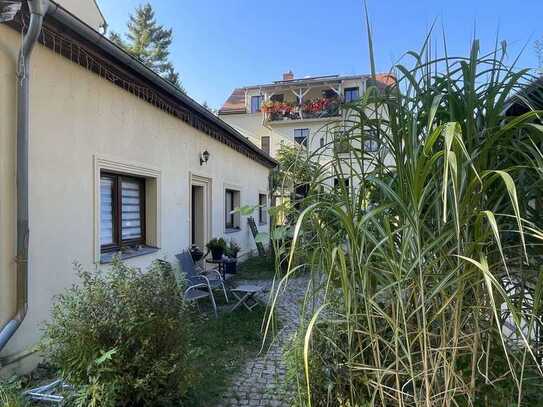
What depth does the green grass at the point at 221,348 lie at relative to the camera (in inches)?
114

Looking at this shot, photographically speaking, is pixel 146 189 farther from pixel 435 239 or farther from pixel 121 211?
pixel 435 239

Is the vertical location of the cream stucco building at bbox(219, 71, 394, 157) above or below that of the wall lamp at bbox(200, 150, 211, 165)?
above

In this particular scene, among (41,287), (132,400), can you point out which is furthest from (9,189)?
(132,400)

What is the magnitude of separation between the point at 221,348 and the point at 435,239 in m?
3.05

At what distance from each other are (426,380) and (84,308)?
82.5 inches

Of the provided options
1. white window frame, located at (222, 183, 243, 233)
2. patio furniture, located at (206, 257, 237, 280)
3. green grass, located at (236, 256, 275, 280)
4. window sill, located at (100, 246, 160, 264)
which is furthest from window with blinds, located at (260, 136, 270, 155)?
window sill, located at (100, 246, 160, 264)

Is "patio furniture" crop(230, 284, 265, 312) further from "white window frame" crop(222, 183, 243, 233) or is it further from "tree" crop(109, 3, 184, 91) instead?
"tree" crop(109, 3, 184, 91)

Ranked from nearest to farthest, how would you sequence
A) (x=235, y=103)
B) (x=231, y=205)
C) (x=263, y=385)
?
(x=263, y=385)
(x=231, y=205)
(x=235, y=103)

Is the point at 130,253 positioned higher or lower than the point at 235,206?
lower

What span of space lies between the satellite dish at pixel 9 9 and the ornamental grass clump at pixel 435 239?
305cm

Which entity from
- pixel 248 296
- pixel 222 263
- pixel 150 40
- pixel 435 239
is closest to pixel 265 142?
pixel 150 40

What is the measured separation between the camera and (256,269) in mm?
8922

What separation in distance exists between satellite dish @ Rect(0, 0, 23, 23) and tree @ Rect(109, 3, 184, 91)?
2747 cm

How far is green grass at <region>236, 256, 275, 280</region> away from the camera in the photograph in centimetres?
797
